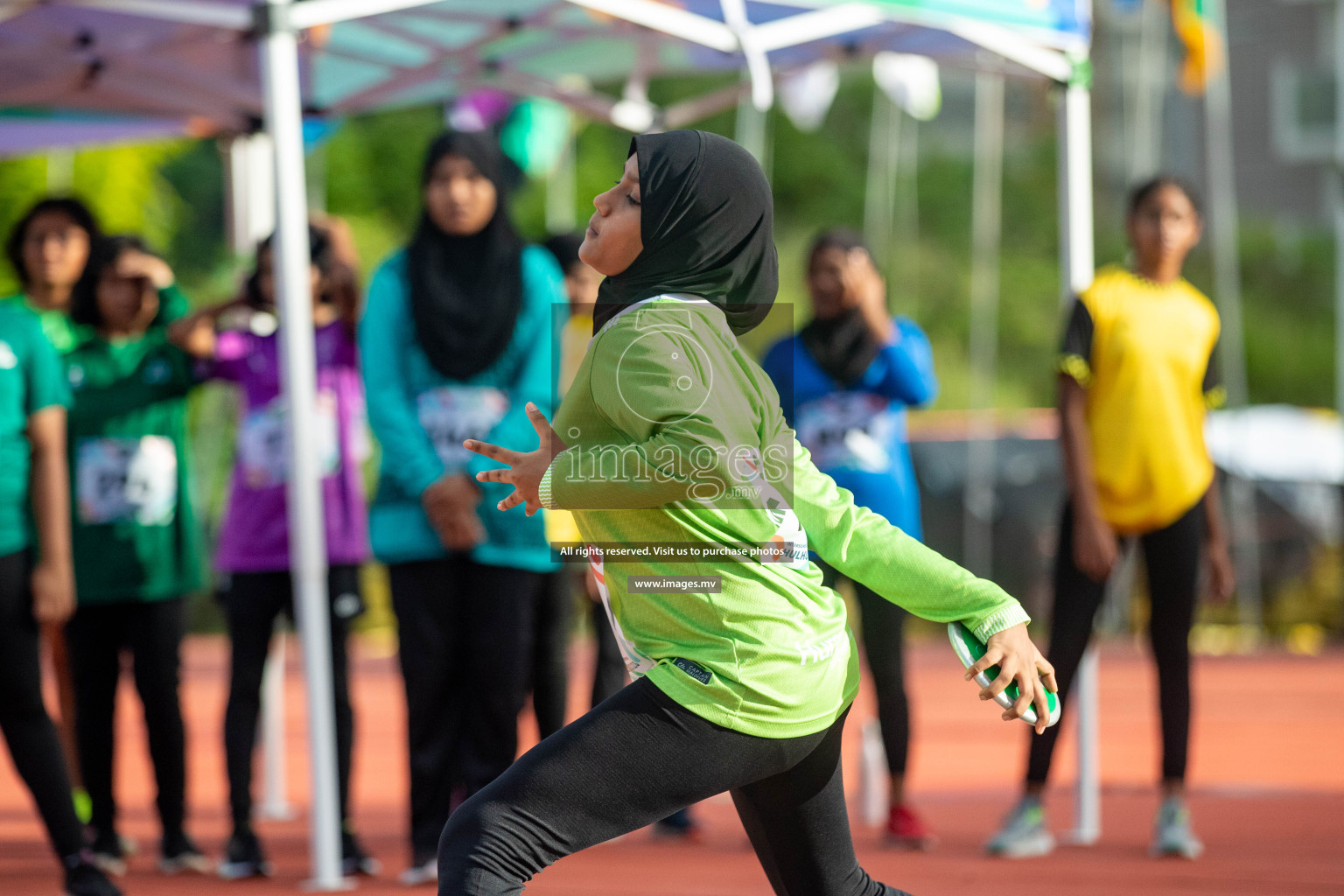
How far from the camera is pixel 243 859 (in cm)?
456

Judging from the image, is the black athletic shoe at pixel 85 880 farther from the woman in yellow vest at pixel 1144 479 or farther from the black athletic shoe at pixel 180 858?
the woman in yellow vest at pixel 1144 479

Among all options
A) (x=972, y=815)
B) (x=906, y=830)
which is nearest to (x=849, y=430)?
(x=906, y=830)

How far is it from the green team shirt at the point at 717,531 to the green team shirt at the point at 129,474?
2.80 metres

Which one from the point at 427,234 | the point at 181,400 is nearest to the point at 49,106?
the point at 181,400

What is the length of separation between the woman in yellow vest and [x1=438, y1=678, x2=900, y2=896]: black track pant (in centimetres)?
275

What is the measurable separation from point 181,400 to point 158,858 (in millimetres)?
1484

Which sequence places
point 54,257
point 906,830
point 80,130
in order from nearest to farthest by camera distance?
point 54,257
point 906,830
point 80,130

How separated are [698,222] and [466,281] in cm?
229

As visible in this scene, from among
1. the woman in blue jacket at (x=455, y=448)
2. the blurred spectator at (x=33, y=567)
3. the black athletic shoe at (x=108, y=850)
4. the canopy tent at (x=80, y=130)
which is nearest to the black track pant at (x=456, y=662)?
the woman in blue jacket at (x=455, y=448)

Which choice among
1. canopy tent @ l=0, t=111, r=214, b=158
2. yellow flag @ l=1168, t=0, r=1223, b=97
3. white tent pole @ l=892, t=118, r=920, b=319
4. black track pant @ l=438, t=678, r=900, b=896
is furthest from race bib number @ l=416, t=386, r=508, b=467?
white tent pole @ l=892, t=118, r=920, b=319

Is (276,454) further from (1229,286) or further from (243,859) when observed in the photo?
(1229,286)

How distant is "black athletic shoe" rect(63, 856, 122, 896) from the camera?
13.2 feet

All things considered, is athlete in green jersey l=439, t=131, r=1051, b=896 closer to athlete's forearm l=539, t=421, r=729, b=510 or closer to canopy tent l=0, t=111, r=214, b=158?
athlete's forearm l=539, t=421, r=729, b=510

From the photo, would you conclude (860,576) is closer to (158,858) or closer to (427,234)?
(427,234)
